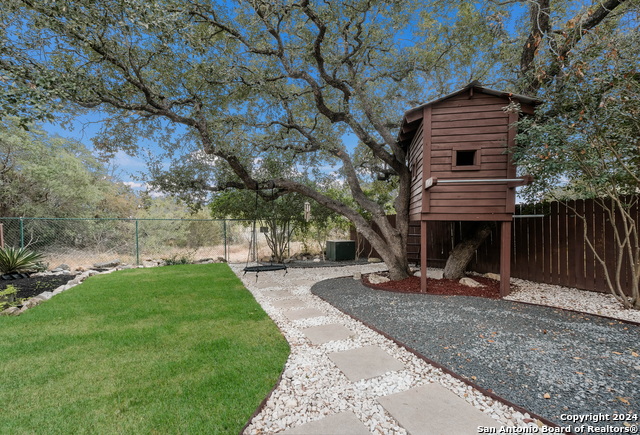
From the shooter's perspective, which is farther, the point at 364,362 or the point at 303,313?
the point at 303,313

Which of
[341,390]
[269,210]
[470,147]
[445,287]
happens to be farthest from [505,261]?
[269,210]

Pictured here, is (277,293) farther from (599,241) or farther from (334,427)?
(599,241)

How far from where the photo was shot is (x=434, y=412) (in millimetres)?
1723

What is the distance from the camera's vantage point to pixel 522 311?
3598mm

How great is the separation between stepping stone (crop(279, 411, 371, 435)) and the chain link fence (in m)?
6.52

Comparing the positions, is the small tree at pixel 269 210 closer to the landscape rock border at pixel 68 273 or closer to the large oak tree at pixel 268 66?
the large oak tree at pixel 268 66

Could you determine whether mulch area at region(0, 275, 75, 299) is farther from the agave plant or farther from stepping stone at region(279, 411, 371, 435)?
stepping stone at region(279, 411, 371, 435)

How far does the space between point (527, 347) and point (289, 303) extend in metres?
3.03

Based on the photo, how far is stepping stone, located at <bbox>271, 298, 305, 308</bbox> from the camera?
422 centimetres

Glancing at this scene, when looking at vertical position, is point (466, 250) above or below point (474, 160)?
below

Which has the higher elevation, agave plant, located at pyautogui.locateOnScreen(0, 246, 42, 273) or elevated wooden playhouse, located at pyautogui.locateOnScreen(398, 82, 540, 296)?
elevated wooden playhouse, located at pyautogui.locateOnScreen(398, 82, 540, 296)

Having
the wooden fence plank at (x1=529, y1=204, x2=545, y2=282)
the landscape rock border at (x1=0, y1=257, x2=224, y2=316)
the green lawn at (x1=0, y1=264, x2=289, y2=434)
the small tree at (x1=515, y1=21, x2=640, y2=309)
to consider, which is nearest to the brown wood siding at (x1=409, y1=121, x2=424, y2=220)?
the small tree at (x1=515, y1=21, x2=640, y2=309)

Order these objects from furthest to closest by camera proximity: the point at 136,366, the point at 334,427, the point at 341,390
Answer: the point at 136,366
the point at 341,390
the point at 334,427

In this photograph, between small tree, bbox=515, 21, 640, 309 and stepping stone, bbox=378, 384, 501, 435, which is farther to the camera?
small tree, bbox=515, 21, 640, 309
